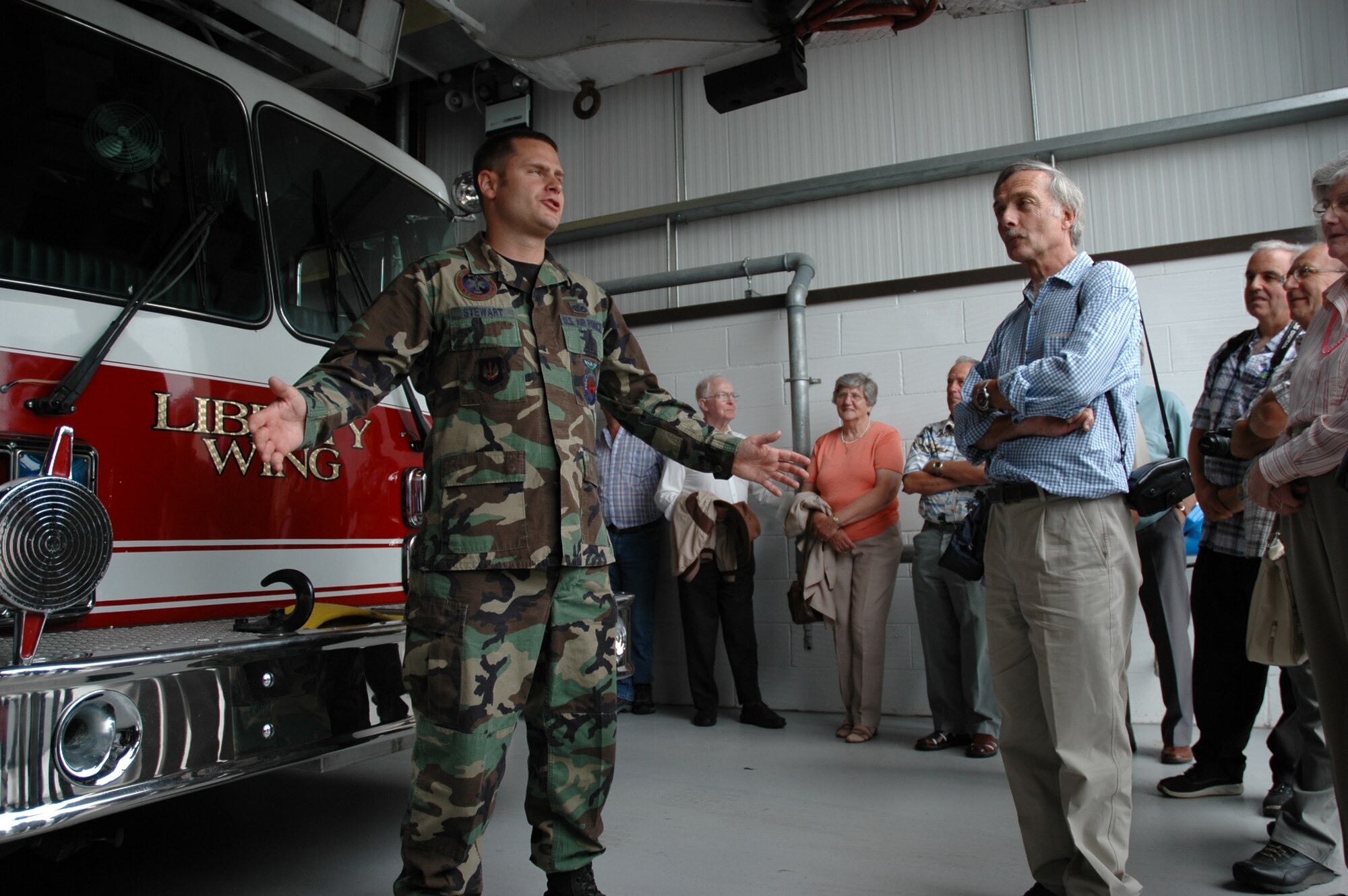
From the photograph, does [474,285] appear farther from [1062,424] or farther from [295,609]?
[1062,424]

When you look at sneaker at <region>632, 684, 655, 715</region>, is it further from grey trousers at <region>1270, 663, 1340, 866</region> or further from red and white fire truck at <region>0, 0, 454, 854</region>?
grey trousers at <region>1270, 663, 1340, 866</region>

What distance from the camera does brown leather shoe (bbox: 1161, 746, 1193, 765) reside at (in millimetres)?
3906

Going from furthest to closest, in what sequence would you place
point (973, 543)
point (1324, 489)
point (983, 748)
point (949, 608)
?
point (949, 608), point (983, 748), point (973, 543), point (1324, 489)

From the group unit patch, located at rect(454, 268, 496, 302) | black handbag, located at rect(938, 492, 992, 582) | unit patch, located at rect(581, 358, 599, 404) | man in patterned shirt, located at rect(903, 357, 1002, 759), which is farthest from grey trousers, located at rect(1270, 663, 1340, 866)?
unit patch, located at rect(454, 268, 496, 302)

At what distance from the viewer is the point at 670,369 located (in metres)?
6.12

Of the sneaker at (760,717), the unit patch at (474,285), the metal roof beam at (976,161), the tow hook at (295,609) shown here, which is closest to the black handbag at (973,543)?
the unit patch at (474,285)

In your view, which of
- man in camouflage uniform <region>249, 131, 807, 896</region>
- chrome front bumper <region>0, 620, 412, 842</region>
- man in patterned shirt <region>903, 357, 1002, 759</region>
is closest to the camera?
chrome front bumper <region>0, 620, 412, 842</region>

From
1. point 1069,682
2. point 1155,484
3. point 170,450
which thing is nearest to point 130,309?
point 170,450

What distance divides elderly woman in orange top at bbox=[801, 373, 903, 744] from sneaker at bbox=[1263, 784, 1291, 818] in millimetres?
1820

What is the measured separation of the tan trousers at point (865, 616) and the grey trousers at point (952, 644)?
18 centimetres

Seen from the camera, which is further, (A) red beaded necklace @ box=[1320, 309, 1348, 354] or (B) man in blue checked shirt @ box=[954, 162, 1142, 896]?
(B) man in blue checked shirt @ box=[954, 162, 1142, 896]

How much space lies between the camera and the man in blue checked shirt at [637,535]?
5543mm

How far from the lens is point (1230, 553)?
10.4 ft

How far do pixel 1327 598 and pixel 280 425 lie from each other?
2141mm
